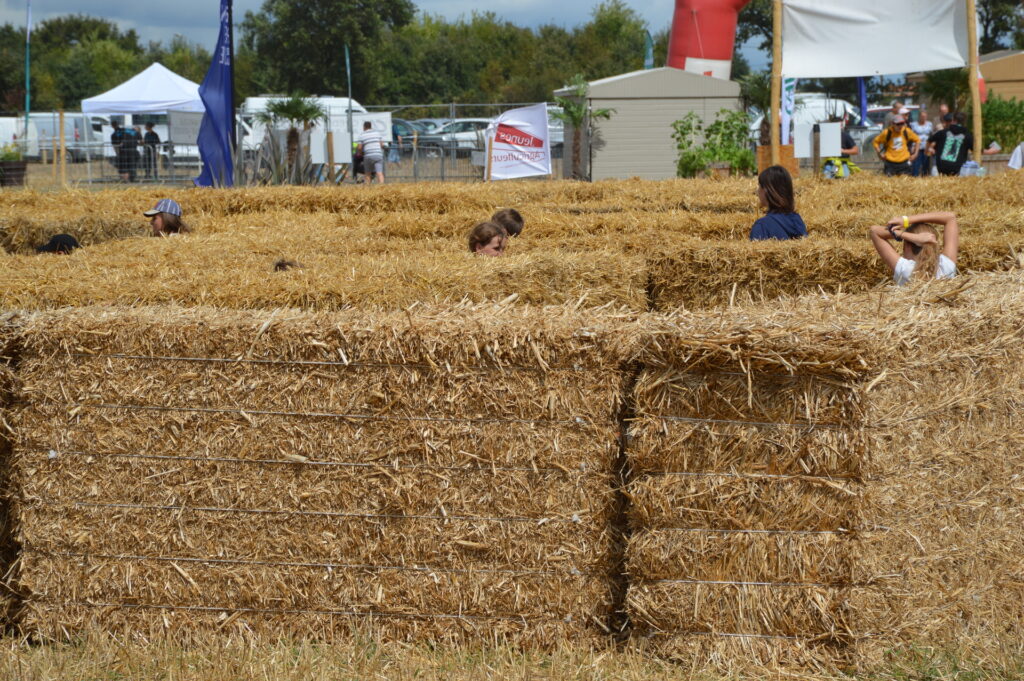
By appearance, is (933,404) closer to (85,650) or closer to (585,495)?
(585,495)

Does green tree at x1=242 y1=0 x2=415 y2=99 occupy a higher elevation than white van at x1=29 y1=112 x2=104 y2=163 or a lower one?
higher

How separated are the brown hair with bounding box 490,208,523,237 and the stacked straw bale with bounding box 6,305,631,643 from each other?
169 inches

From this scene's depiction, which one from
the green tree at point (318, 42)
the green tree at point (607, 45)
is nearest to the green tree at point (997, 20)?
the green tree at point (607, 45)

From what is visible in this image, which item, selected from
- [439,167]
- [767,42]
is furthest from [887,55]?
[767,42]

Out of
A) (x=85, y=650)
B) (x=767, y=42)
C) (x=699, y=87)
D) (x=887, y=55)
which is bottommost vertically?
(x=85, y=650)

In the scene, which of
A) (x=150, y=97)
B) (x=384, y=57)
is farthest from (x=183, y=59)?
(x=150, y=97)

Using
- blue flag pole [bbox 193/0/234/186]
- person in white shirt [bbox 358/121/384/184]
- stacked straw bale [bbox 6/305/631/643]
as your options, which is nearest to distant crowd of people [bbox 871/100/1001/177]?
person in white shirt [bbox 358/121/384/184]

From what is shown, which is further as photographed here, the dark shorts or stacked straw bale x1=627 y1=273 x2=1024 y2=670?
the dark shorts

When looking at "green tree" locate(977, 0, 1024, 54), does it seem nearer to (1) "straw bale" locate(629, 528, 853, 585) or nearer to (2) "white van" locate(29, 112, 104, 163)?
(2) "white van" locate(29, 112, 104, 163)

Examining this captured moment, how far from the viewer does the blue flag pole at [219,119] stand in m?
16.4

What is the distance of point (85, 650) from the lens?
4094mm

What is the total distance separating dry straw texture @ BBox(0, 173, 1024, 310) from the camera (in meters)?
5.88

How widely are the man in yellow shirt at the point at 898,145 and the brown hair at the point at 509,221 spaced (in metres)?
10.7

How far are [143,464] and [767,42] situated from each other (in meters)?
59.5
